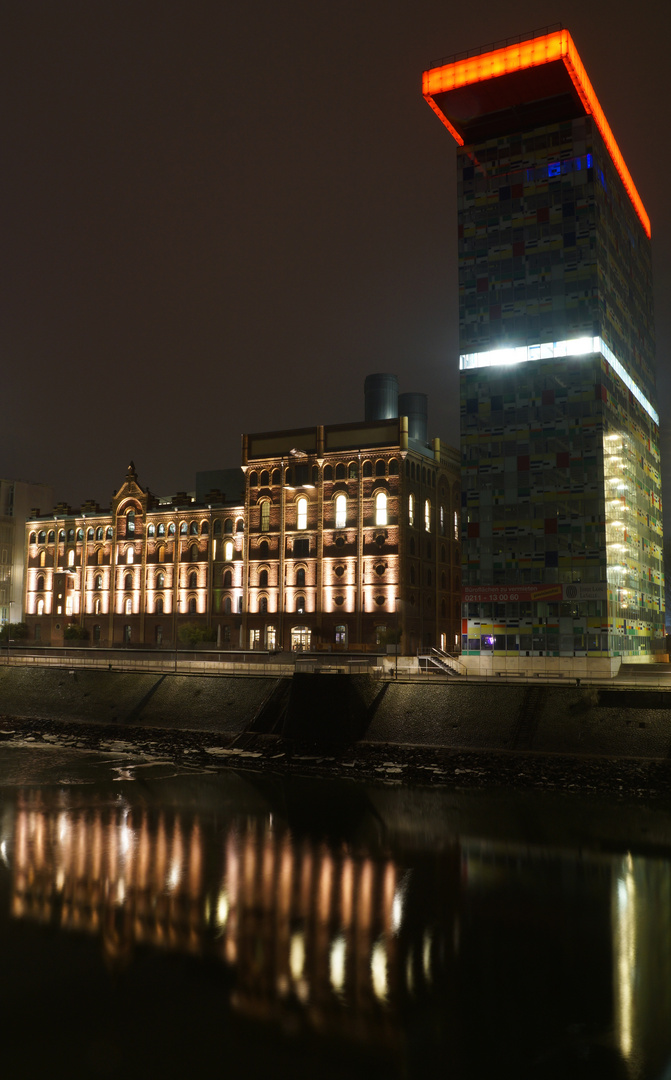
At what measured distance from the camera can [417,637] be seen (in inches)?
3076

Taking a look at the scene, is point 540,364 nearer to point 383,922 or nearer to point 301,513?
point 301,513

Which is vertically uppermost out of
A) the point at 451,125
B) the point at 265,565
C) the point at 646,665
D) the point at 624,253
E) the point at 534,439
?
the point at 451,125

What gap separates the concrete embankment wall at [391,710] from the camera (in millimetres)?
39531

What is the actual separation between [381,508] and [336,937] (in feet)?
192

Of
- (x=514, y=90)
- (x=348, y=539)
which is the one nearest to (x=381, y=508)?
(x=348, y=539)

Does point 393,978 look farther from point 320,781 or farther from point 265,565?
point 265,565

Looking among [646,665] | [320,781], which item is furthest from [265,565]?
[320,781]

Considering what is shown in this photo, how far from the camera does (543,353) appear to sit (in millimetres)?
60906

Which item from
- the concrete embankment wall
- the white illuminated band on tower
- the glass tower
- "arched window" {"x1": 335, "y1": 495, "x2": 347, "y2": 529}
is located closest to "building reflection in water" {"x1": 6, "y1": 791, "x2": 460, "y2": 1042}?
the concrete embankment wall

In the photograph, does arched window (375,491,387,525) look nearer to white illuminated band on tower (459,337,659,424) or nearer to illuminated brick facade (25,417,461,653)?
illuminated brick facade (25,417,461,653)

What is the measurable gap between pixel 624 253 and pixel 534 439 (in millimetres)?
20570

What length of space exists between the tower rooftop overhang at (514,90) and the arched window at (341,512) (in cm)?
3265

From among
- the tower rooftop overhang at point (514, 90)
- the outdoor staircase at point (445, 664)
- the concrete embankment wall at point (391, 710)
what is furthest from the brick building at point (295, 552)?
the tower rooftop overhang at point (514, 90)

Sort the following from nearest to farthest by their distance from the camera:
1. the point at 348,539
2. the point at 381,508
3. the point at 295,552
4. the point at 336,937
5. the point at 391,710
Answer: the point at 336,937 < the point at 391,710 < the point at 381,508 < the point at 348,539 < the point at 295,552
